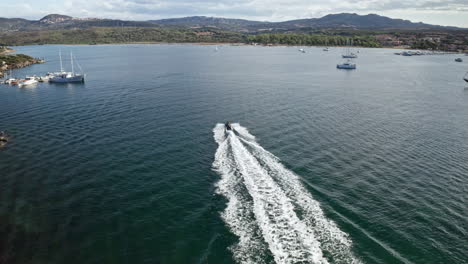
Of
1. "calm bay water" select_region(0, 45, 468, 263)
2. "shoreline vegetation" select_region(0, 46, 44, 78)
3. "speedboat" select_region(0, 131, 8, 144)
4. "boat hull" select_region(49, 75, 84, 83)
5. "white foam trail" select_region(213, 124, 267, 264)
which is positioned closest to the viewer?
"white foam trail" select_region(213, 124, 267, 264)

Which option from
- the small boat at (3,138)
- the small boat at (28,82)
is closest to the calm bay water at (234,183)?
the small boat at (3,138)

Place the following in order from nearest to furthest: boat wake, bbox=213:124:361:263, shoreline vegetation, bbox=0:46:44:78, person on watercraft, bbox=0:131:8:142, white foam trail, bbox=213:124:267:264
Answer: boat wake, bbox=213:124:361:263 → white foam trail, bbox=213:124:267:264 → person on watercraft, bbox=0:131:8:142 → shoreline vegetation, bbox=0:46:44:78

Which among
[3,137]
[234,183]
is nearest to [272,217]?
[234,183]

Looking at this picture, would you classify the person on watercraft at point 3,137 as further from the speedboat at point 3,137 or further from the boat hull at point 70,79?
the boat hull at point 70,79

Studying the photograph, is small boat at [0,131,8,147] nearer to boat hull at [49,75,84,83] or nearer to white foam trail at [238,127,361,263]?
white foam trail at [238,127,361,263]

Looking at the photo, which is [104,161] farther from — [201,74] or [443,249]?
[201,74]

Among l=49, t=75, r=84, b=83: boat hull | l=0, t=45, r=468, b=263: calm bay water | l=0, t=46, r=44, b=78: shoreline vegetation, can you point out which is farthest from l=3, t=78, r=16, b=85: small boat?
l=0, t=45, r=468, b=263: calm bay water
